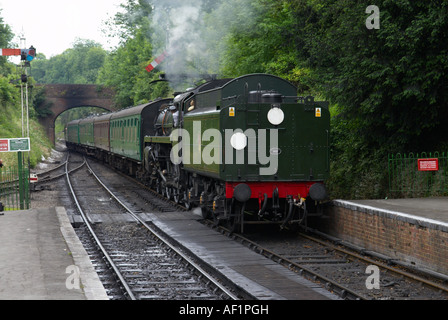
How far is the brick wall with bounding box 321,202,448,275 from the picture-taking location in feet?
28.6

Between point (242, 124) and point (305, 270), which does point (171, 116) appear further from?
point (305, 270)

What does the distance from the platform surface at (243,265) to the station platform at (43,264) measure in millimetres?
2023

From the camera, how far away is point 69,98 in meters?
60.1

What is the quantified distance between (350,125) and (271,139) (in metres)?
6.29

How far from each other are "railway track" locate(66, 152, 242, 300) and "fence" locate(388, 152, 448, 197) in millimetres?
5782

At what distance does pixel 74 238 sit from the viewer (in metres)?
11.7

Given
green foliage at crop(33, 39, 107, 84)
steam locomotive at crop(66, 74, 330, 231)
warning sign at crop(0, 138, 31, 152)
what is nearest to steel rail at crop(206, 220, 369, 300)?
steam locomotive at crop(66, 74, 330, 231)

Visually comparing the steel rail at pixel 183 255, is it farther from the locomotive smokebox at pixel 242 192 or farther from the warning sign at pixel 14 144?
the warning sign at pixel 14 144

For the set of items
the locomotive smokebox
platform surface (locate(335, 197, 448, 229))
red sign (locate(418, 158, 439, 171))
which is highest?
red sign (locate(418, 158, 439, 171))

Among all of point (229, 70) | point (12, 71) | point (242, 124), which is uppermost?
point (12, 71)

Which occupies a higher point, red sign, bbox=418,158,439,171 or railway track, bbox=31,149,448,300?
red sign, bbox=418,158,439,171

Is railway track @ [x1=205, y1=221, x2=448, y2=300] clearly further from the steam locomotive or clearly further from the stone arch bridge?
the stone arch bridge

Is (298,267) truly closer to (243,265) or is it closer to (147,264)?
(243,265)

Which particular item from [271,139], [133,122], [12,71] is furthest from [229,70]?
[12,71]
